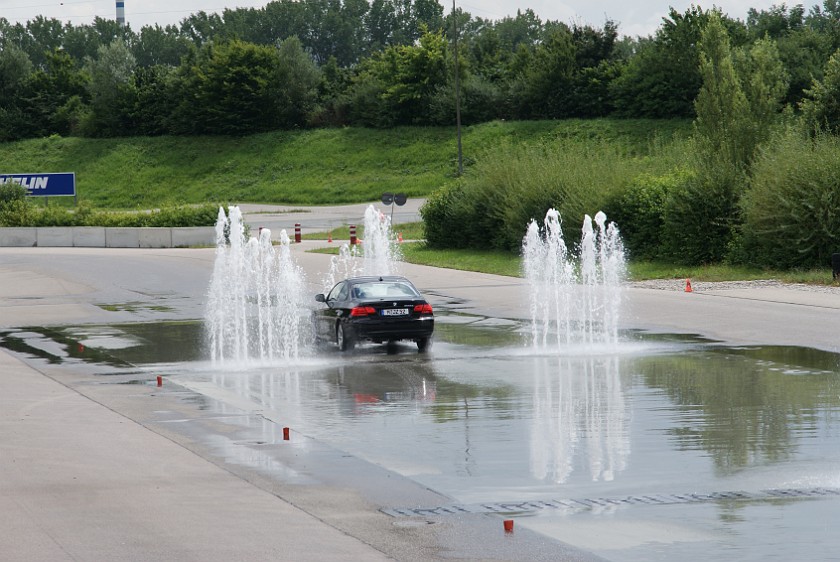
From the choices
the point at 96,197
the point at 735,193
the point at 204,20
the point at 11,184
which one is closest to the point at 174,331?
the point at 735,193

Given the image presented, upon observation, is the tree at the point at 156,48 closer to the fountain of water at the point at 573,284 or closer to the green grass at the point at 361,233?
the green grass at the point at 361,233

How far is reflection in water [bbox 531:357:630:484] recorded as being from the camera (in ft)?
35.0

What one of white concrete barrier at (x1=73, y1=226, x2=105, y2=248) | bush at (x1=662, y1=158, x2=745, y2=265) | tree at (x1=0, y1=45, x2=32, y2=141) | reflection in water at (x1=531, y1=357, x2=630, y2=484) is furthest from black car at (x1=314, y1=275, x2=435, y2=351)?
tree at (x1=0, y1=45, x2=32, y2=141)

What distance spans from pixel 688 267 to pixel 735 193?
2615 mm

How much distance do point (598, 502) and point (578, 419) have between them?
3802 mm

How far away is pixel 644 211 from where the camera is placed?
38250 millimetres

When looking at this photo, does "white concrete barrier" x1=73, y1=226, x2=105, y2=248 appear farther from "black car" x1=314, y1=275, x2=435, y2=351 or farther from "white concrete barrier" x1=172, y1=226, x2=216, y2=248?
"black car" x1=314, y1=275, x2=435, y2=351

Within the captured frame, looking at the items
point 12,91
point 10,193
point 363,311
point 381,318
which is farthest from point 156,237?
point 12,91

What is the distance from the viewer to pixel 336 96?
104 m

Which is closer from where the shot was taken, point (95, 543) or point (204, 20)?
point (95, 543)

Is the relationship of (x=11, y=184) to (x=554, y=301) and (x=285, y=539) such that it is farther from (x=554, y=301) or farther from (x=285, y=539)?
(x=285, y=539)

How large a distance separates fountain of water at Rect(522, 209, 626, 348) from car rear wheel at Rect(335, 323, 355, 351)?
3095 mm

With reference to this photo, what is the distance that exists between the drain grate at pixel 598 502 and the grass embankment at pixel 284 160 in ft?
235

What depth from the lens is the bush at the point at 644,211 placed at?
37.8 m
